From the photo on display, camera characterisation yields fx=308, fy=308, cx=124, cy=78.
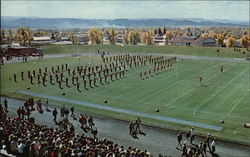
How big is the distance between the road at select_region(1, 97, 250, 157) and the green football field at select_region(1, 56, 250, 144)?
139cm

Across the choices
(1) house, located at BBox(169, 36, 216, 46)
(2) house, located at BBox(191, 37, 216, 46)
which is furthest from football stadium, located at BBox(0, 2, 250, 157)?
(1) house, located at BBox(169, 36, 216, 46)

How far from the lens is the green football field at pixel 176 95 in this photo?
31.5 meters

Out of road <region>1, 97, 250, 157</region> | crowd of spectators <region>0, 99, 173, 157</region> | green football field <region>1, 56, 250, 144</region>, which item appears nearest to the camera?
crowd of spectators <region>0, 99, 173, 157</region>

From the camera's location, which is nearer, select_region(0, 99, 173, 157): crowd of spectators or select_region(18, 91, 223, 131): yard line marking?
select_region(0, 99, 173, 157): crowd of spectators

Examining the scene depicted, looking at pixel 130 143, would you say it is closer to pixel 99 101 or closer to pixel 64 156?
pixel 64 156

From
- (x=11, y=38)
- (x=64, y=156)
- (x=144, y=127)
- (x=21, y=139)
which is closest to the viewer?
(x=64, y=156)

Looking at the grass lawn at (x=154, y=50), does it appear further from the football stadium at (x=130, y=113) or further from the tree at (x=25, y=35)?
the tree at (x=25, y=35)

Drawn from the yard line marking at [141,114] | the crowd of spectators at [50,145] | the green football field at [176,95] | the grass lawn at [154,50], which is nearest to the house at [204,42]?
the grass lawn at [154,50]

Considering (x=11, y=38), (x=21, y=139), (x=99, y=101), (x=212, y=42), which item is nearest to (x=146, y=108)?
(x=99, y=101)

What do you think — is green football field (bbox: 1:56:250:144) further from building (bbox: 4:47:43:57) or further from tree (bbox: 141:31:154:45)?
tree (bbox: 141:31:154:45)

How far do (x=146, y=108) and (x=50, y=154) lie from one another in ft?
63.6

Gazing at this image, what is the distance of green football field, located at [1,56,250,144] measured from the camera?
3147cm

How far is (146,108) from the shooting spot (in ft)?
117

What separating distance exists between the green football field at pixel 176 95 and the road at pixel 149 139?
1.39 metres
